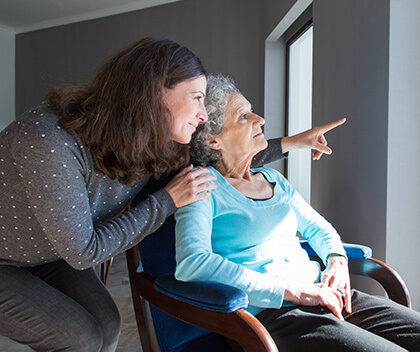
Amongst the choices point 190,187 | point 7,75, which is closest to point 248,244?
point 190,187

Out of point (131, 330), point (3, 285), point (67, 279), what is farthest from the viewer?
point (131, 330)

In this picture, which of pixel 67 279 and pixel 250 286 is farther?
pixel 67 279

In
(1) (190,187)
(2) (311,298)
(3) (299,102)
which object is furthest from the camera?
(3) (299,102)

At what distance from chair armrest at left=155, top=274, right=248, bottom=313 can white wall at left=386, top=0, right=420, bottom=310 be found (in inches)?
33.9

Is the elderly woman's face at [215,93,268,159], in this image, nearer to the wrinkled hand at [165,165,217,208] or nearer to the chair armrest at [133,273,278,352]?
the wrinkled hand at [165,165,217,208]

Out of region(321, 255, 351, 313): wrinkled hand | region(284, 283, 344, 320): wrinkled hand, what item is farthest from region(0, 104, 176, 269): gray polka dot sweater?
region(321, 255, 351, 313): wrinkled hand

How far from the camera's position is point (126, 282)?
329 cm

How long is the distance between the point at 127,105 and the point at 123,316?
5.87ft

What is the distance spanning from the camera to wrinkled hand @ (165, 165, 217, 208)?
4.38 ft

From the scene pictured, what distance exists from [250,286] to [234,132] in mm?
639

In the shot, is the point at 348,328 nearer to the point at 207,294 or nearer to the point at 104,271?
the point at 207,294

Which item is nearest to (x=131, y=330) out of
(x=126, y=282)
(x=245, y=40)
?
(x=126, y=282)

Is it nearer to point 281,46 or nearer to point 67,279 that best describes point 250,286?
point 67,279

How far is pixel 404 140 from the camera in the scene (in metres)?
1.63
